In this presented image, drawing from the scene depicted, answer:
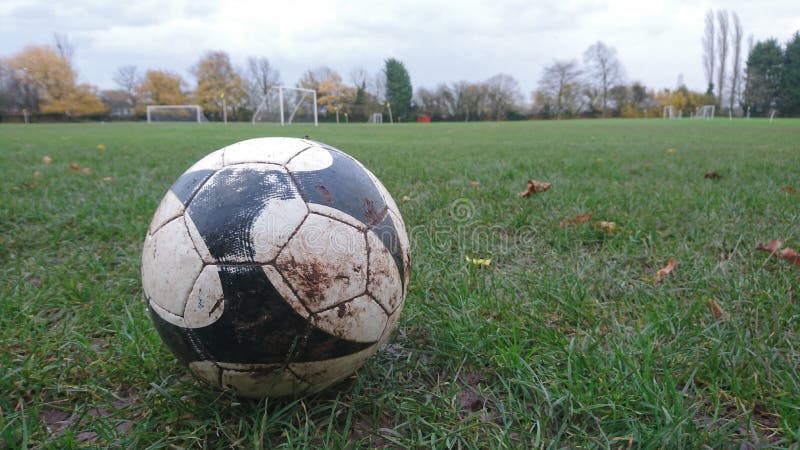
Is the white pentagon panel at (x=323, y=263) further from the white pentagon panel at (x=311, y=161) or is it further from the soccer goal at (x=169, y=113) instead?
the soccer goal at (x=169, y=113)

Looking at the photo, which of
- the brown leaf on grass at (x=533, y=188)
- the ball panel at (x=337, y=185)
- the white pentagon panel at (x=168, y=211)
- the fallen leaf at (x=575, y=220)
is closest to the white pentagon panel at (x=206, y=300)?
the white pentagon panel at (x=168, y=211)

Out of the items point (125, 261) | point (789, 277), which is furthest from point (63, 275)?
point (789, 277)

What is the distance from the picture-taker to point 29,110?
195 feet

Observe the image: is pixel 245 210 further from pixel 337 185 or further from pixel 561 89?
pixel 561 89

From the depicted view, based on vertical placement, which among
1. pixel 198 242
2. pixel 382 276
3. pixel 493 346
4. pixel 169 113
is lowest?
pixel 493 346

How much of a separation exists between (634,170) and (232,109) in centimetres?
6957

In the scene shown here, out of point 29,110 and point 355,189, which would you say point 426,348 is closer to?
point 355,189

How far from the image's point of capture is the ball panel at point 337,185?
160 cm

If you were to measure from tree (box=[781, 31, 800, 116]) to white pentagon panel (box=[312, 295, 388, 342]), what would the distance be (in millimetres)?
70381

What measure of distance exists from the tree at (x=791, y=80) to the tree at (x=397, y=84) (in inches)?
1762

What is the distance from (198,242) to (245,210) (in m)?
0.17

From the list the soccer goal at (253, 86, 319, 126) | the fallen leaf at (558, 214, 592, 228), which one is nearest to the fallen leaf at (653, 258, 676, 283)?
the fallen leaf at (558, 214, 592, 228)

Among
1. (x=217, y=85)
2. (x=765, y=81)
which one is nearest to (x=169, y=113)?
(x=217, y=85)

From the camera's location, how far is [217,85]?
236 feet
